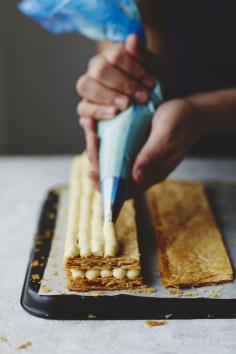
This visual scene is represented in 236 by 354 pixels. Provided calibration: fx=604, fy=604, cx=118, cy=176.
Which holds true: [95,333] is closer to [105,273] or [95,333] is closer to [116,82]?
[105,273]

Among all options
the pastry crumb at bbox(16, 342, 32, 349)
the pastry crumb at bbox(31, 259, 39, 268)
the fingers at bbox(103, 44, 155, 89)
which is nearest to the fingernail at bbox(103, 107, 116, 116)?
the fingers at bbox(103, 44, 155, 89)

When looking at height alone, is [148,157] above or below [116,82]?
below

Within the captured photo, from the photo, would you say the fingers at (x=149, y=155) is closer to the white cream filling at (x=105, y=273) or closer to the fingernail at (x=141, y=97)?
the fingernail at (x=141, y=97)

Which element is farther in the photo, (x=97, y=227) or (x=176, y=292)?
(x=97, y=227)

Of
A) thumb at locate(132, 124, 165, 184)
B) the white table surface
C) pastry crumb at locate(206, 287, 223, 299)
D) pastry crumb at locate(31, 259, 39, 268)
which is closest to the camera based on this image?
the white table surface

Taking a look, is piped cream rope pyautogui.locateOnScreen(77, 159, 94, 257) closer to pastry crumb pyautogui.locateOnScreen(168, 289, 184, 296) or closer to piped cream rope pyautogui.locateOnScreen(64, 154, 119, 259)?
piped cream rope pyautogui.locateOnScreen(64, 154, 119, 259)

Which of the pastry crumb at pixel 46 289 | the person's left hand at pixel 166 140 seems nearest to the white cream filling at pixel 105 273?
the pastry crumb at pixel 46 289

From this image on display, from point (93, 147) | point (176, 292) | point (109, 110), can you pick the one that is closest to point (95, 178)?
point (93, 147)
